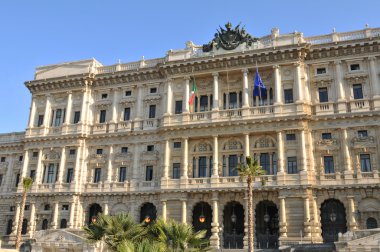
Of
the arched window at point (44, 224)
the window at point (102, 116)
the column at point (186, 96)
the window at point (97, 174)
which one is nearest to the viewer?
the column at point (186, 96)

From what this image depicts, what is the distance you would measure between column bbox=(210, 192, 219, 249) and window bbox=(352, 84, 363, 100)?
16677mm

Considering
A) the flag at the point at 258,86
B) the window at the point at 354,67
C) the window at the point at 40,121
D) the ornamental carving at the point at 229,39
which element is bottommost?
the window at the point at 40,121

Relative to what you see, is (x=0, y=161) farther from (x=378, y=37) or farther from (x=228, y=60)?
(x=378, y=37)

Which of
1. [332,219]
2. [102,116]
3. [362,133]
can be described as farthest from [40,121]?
[362,133]

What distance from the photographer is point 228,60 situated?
41469mm

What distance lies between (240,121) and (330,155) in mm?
9117

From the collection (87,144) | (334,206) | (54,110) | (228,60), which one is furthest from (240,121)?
(54,110)

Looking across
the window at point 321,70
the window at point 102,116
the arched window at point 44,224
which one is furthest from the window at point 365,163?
the arched window at point 44,224

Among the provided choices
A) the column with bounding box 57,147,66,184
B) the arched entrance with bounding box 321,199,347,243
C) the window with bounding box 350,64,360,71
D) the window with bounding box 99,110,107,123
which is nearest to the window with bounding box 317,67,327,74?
the window with bounding box 350,64,360,71

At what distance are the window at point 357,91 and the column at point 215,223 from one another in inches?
657

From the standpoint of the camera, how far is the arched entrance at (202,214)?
4006cm

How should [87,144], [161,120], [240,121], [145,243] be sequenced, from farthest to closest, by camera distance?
[87,144] → [161,120] → [240,121] → [145,243]

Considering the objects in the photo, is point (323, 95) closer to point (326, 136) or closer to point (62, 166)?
point (326, 136)

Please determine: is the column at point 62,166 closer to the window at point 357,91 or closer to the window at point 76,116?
the window at point 76,116
